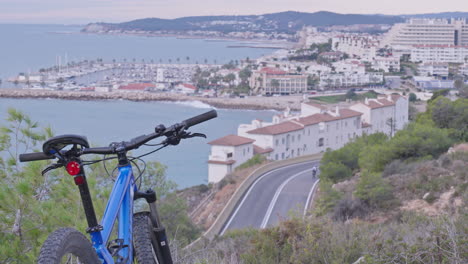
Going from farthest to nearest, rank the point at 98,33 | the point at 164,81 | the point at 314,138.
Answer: the point at 98,33, the point at 164,81, the point at 314,138

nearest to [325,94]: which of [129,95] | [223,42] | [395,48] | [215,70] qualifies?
[129,95]

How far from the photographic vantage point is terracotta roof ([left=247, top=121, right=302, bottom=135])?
1914cm

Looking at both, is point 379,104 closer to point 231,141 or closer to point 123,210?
point 231,141

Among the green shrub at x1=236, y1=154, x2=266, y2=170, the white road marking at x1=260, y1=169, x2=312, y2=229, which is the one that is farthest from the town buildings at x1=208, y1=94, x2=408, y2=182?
the white road marking at x1=260, y1=169, x2=312, y2=229

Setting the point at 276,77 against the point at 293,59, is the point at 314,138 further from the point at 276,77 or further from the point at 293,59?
the point at 293,59

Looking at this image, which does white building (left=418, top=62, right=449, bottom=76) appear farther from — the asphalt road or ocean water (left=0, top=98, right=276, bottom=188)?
the asphalt road

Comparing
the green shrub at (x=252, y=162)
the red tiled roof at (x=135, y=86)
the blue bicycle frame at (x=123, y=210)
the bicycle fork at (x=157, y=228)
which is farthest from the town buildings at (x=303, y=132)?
the red tiled roof at (x=135, y=86)

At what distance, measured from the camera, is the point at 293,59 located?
68.3 m

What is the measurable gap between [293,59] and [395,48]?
9.66m

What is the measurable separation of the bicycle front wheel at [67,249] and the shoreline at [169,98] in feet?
127

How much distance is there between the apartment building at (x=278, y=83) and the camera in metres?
47.0

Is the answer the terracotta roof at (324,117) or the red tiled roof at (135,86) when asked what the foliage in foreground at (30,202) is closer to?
the terracotta roof at (324,117)

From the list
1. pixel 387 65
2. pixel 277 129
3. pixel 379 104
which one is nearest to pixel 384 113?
pixel 379 104

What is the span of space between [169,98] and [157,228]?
42.2 m
